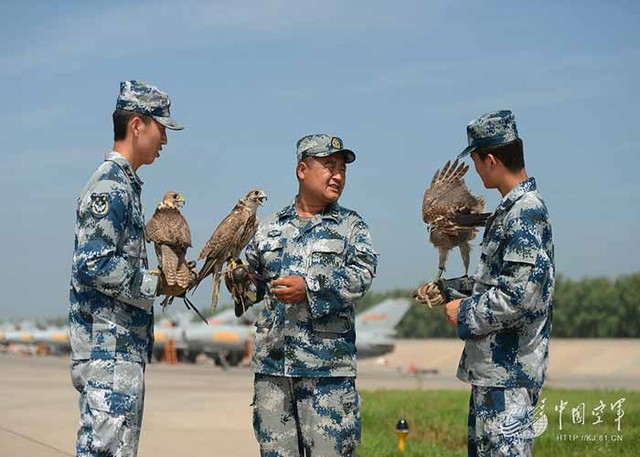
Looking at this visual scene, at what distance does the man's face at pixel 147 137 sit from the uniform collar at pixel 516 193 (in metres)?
1.60

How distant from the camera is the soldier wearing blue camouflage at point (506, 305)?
165 inches

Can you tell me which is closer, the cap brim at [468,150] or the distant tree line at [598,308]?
the cap brim at [468,150]

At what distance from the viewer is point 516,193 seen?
4328mm

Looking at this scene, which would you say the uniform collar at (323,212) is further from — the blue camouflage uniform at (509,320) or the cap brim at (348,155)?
the blue camouflage uniform at (509,320)

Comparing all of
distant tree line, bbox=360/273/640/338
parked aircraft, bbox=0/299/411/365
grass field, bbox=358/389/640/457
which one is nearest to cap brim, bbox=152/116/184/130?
grass field, bbox=358/389/640/457

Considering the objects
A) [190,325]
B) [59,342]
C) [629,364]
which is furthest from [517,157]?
[59,342]

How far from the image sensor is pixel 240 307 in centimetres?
505

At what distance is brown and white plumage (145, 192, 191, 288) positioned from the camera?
4509 mm

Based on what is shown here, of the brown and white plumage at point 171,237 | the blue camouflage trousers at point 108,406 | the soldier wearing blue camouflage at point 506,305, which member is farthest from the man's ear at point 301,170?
the blue camouflage trousers at point 108,406

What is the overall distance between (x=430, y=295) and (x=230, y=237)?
3.48ft

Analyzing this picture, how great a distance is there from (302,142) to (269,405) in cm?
136

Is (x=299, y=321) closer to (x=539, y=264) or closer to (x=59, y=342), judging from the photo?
(x=539, y=264)

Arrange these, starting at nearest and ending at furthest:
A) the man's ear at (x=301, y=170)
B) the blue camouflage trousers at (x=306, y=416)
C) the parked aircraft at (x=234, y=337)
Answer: the blue camouflage trousers at (x=306, y=416) → the man's ear at (x=301, y=170) → the parked aircraft at (x=234, y=337)

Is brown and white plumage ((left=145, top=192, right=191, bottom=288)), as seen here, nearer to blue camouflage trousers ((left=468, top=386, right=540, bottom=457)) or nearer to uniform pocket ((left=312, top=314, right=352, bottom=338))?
uniform pocket ((left=312, top=314, right=352, bottom=338))
